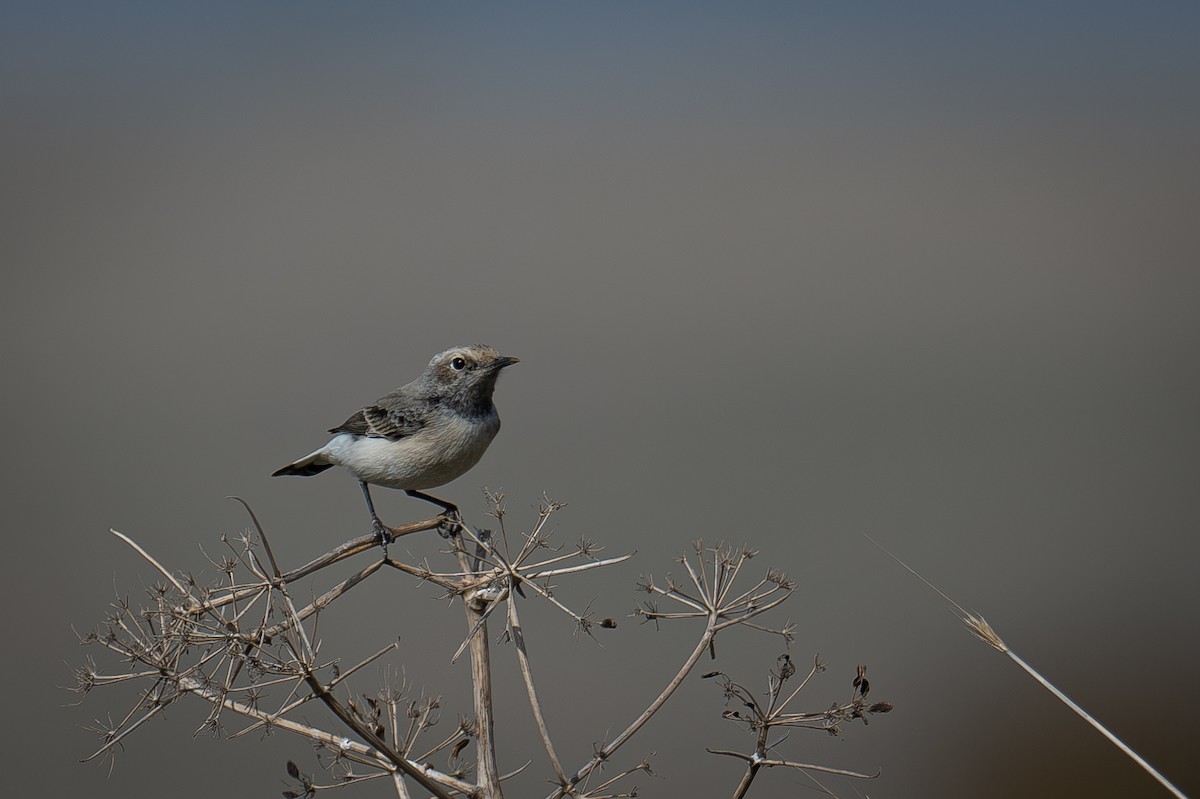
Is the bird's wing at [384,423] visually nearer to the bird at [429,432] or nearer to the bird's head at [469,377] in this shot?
the bird at [429,432]

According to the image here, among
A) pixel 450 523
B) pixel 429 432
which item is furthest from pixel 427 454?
pixel 450 523

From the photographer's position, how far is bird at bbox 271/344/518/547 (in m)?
5.24

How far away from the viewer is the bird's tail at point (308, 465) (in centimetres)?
568

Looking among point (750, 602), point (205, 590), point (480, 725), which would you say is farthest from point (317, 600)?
point (750, 602)

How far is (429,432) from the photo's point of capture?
5.37 meters

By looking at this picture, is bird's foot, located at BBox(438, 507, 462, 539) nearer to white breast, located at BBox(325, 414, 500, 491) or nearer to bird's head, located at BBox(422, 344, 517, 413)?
white breast, located at BBox(325, 414, 500, 491)

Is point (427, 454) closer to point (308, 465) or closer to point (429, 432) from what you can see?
point (429, 432)

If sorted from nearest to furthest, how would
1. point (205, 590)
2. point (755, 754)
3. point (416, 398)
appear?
1. point (755, 754)
2. point (205, 590)
3. point (416, 398)

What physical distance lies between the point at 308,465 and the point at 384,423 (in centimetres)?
57

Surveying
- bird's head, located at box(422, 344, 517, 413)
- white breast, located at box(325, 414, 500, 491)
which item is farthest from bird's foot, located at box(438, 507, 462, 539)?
bird's head, located at box(422, 344, 517, 413)

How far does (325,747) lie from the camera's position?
269cm

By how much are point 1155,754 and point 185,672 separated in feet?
29.3

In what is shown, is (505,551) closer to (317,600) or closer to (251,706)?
(317,600)

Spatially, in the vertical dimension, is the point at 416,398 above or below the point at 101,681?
above
